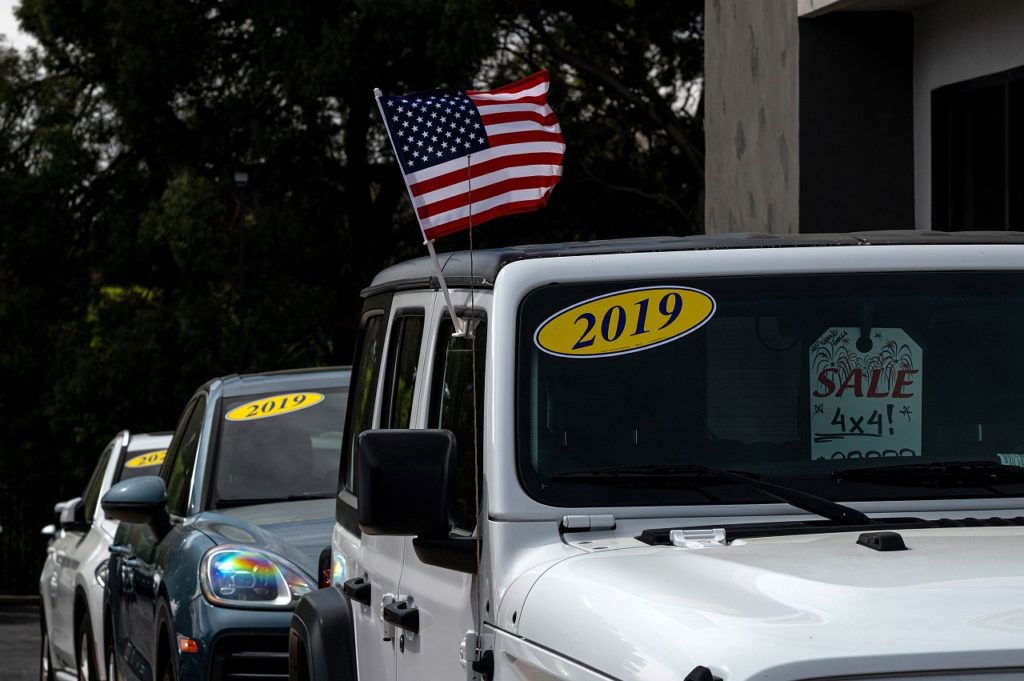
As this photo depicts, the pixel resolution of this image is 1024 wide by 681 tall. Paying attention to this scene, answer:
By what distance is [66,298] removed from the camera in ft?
107

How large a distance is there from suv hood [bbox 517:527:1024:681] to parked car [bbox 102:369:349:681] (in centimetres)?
406

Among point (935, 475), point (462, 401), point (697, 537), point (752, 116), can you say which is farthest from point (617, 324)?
point (752, 116)

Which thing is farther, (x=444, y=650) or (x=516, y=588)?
(x=444, y=650)

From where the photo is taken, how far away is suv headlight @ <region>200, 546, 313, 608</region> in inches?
283

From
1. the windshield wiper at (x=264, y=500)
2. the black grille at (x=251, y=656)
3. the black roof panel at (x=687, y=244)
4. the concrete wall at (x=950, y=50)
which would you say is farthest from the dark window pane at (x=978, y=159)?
the black roof panel at (x=687, y=244)

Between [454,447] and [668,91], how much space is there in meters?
28.8

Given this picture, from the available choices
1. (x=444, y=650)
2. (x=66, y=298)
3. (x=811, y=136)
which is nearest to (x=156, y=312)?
(x=66, y=298)

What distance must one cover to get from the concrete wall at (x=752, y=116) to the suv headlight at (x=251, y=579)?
695cm

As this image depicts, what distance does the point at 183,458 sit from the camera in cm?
880

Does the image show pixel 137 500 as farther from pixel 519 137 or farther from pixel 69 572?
pixel 69 572

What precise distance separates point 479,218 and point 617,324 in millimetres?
1171

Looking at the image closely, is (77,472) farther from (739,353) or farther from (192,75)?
(739,353)

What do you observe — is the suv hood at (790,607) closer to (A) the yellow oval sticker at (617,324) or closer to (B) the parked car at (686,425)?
(B) the parked car at (686,425)

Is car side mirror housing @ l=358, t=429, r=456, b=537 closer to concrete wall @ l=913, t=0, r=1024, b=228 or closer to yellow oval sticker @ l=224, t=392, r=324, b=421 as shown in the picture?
yellow oval sticker @ l=224, t=392, r=324, b=421
